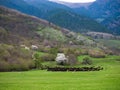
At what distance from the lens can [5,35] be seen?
196 meters

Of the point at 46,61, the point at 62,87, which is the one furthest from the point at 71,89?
the point at 46,61

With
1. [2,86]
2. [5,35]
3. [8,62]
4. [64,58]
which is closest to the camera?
[2,86]

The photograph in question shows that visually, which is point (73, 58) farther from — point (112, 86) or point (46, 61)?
point (112, 86)

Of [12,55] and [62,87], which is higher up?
[12,55]

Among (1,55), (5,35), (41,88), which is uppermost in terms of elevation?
(5,35)

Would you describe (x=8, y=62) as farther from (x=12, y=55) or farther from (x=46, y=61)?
(x=46, y=61)

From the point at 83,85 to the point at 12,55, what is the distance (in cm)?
5244

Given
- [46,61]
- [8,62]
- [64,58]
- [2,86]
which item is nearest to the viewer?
[2,86]

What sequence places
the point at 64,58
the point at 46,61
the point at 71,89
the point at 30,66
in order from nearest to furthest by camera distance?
the point at 71,89
the point at 30,66
the point at 64,58
the point at 46,61

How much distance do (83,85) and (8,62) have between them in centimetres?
4334

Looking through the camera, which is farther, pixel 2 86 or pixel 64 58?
pixel 64 58

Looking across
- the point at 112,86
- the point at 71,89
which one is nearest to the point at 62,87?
the point at 71,89

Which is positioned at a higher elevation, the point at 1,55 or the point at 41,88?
the point at 1,55

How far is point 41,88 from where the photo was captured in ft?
146
